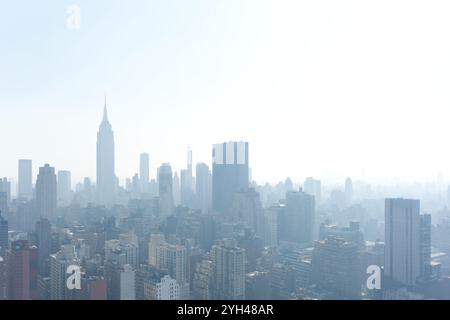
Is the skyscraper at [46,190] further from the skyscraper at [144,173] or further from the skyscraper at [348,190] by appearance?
the skyscraper at [348,190]

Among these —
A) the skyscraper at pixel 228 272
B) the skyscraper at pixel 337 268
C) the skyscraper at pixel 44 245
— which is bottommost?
the skyscraper at pixel 337 268

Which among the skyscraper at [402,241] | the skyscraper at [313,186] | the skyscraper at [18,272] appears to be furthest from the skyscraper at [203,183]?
the skyscraper at [18,272]

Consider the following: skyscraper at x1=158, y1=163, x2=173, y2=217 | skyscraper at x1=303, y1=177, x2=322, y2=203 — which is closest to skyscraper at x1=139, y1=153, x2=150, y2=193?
skyscraper at x1=158, y1=163, x2=173, y2=217

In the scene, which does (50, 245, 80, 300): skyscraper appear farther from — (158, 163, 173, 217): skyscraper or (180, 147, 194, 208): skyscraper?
(180, 147, 194, 208): skyscraper

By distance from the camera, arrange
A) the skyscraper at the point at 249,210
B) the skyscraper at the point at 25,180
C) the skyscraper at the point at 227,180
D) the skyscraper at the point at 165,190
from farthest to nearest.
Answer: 1. the skyscraper at the point at 165,190
2. the skyscraper at the point at 227,180
3. the skyscraper at the point at 249,210
4. the skyscraper at the point at 25,180

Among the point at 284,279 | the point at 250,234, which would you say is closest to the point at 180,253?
the point at 284,279

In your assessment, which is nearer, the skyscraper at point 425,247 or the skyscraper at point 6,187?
the skyscraper at point 425,247
